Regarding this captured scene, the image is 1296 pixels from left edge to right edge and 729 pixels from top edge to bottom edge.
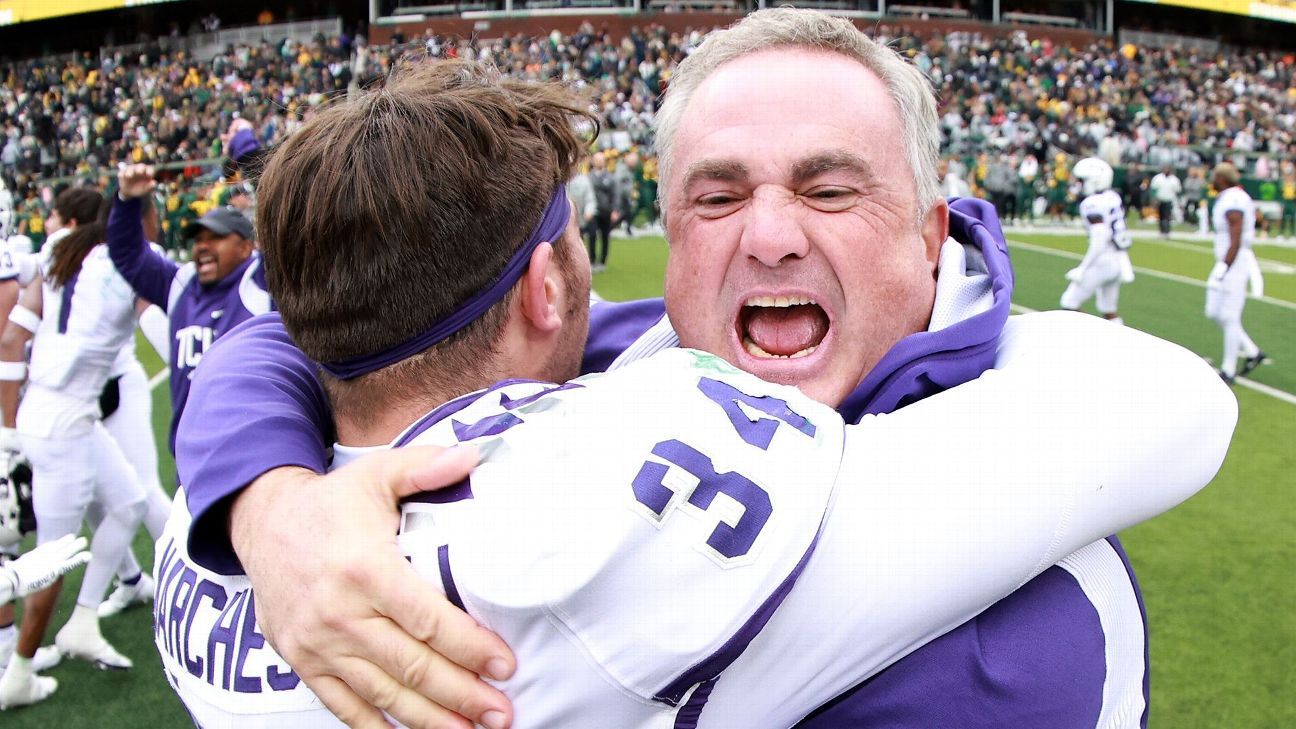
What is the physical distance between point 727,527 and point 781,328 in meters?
1.19

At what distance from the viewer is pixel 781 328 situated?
2.14 metres

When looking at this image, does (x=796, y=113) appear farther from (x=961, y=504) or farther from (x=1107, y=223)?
(x=1107, y=223)

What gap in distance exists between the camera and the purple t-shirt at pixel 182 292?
15.9 feet

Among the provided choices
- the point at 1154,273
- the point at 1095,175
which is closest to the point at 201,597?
the point at 1095,175

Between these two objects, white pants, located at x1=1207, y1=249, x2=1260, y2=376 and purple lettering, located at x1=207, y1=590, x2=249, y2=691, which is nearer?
purple lettering, located at x1=207, y1=590, x2=249, y2=691

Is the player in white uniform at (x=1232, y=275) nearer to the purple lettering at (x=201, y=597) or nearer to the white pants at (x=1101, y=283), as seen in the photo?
the white pants at (x=1101, y=283)

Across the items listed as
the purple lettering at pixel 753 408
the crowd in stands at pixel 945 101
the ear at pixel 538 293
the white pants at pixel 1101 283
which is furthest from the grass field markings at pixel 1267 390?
the crowd in stands at pixel 945 101

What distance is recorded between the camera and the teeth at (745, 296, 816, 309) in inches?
78.7

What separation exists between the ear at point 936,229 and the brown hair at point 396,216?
A: 3.14 ft

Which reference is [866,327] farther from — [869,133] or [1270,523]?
[1270,523]

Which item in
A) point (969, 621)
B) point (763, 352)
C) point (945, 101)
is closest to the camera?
point (969, 621)

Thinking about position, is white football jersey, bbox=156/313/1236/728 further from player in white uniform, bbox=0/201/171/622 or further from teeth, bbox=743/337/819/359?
Result: player in white uniform, bbox=0/201/171/622

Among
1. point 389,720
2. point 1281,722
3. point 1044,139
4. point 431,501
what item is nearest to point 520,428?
point 431,501

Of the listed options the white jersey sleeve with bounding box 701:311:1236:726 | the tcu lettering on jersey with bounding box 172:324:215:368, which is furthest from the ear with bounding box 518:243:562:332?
the tcu lettering on jersey with bounding box 172:324:215:368
